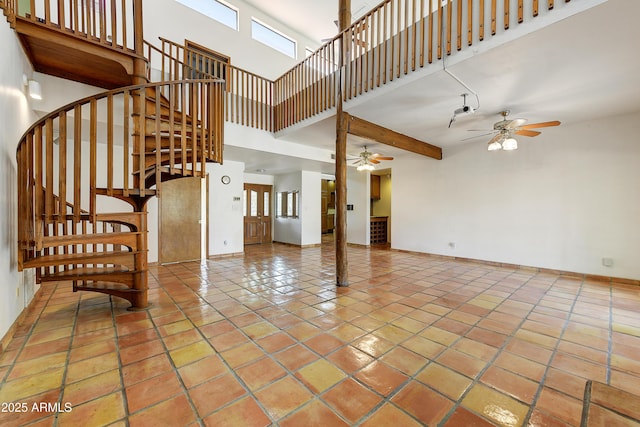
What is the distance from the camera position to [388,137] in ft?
16.4

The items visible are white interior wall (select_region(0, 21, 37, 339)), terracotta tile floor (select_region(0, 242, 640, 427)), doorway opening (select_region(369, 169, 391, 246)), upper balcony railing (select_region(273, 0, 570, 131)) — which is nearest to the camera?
terracotta tile floor (select_region(0, 242, 640, 427))

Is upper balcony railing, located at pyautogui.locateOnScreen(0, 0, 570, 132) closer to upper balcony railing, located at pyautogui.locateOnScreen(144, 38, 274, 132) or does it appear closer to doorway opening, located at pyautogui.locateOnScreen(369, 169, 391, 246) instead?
upper balcony railing, located at pyautogui.locateOnScreen(144, 38, 274, 132)

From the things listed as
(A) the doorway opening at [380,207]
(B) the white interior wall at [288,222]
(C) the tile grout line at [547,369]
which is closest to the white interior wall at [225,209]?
(B) the white interior wall at [288,222]

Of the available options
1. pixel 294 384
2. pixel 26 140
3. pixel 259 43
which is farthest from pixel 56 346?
pixel 259 43

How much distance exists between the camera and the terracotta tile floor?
153cm

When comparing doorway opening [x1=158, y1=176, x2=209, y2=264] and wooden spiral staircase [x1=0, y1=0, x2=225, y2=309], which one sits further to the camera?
doorway opening [x1=158, y1=176, x2=209, y2=264]

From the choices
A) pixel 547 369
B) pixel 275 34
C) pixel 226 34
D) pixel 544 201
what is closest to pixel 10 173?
pixel 547 369

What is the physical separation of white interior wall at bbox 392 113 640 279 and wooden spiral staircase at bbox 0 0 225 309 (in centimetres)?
544

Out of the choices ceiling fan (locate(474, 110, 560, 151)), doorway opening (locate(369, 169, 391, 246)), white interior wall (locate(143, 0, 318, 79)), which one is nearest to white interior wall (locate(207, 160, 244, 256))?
white interior wall (locate(143, 0, 318, 79))

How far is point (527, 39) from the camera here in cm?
247

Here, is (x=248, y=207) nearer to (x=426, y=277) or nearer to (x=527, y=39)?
(x=426, y=277)

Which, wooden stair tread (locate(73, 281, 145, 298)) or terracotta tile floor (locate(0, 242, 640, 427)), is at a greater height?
wooden stair tread (locate(73, 281, 145, 298))

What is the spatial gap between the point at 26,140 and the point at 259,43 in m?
6.71

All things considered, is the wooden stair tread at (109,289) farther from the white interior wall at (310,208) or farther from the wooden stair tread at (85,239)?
the white interior wall at (310,208)
